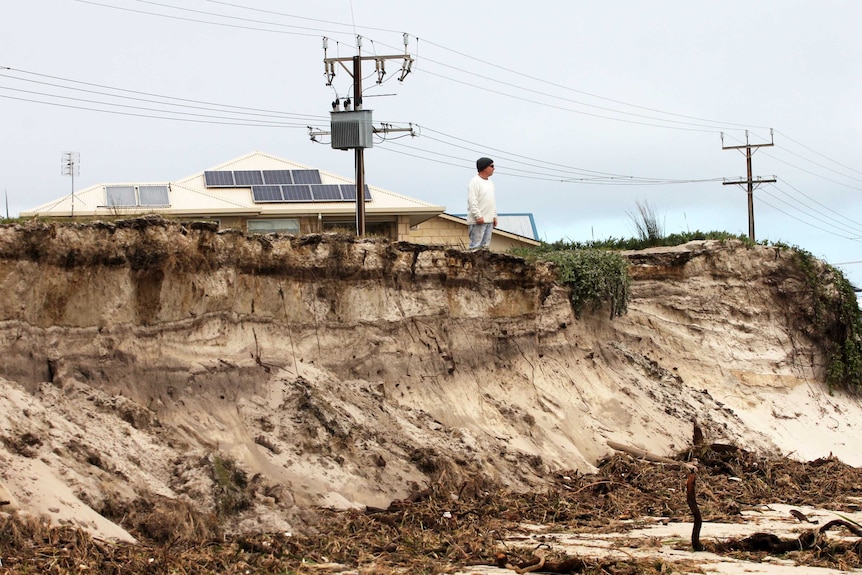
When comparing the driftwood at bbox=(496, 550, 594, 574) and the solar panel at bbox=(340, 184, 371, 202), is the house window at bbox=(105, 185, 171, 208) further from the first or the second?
the driftwood at bbox=(496, 550, 594, 574)

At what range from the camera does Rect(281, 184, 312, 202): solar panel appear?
2900 cm

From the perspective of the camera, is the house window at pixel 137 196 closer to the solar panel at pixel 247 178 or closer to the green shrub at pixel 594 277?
the solar panel at pixel 247 178

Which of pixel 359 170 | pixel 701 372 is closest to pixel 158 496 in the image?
pixel 701 372

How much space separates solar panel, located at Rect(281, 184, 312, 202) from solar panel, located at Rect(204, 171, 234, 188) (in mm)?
1406

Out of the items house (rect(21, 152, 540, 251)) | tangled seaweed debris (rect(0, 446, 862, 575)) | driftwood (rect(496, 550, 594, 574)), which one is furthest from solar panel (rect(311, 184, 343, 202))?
driftwood (rect(496, 550, 594, 574))

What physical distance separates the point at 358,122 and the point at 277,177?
262 inches

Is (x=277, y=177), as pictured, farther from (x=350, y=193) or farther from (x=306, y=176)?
(x=350, y=193)

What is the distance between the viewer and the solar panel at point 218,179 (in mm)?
29641

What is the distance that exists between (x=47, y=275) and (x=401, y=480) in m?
4.34

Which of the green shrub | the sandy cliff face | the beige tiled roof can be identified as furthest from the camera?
the beige tiled roof

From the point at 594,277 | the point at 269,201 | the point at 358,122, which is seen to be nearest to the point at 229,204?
the point at 269,201

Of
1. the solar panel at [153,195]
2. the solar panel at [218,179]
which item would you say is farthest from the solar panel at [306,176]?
the solar panel at [153,195]

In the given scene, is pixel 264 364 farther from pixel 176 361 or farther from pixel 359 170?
pixel 359 170

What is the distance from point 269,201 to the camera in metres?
28.8
